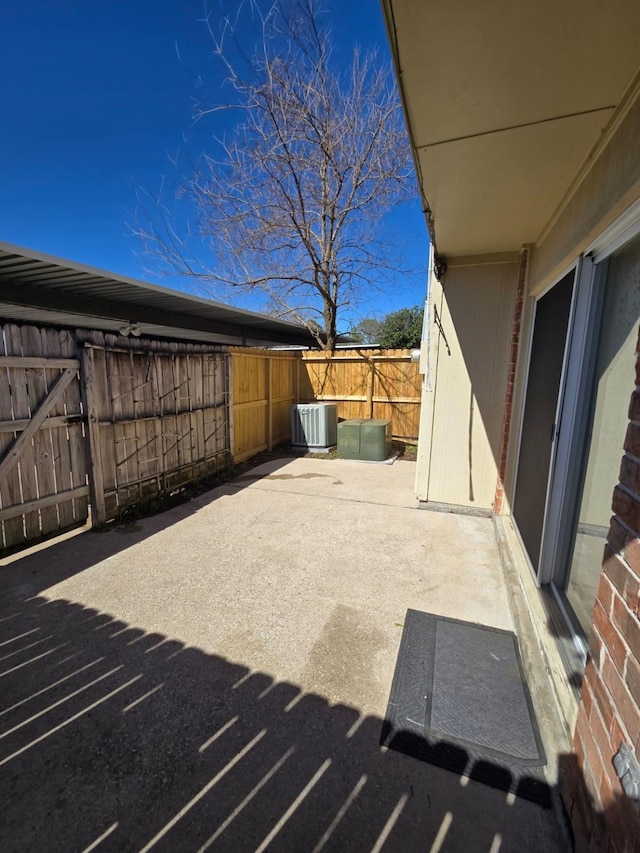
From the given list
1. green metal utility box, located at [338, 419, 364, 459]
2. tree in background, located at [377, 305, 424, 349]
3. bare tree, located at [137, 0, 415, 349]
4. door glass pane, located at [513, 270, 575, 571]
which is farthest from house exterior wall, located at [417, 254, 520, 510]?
tree in background, located at [377, 305, 424, 349]

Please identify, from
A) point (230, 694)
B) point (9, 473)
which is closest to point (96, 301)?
point (9, 473)

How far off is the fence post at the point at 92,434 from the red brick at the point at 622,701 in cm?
411

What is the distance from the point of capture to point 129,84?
4.95 m

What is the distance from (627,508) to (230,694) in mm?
1851

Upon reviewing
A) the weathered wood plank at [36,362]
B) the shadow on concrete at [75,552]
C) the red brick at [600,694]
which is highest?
the weathered wood plank at [36,362]

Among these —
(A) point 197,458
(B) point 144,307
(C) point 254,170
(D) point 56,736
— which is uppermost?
(C) point 254,170

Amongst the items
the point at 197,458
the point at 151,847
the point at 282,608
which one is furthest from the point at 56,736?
the point at 197,458

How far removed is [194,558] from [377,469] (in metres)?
3.51

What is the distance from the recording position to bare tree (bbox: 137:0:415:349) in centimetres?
695

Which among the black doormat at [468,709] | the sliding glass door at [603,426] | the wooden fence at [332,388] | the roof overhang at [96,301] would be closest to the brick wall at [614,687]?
the black doormat at [468,709]

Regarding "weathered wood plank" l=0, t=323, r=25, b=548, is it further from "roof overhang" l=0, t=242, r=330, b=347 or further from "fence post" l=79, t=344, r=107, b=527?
"fence post" l=79, t=344, r=107, b=527

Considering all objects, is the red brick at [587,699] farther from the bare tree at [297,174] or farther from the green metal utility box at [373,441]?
the bare tree at [297,174]

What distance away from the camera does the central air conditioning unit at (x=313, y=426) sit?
273 inches

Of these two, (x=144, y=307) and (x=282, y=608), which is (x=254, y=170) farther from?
(x=282, y=608)
